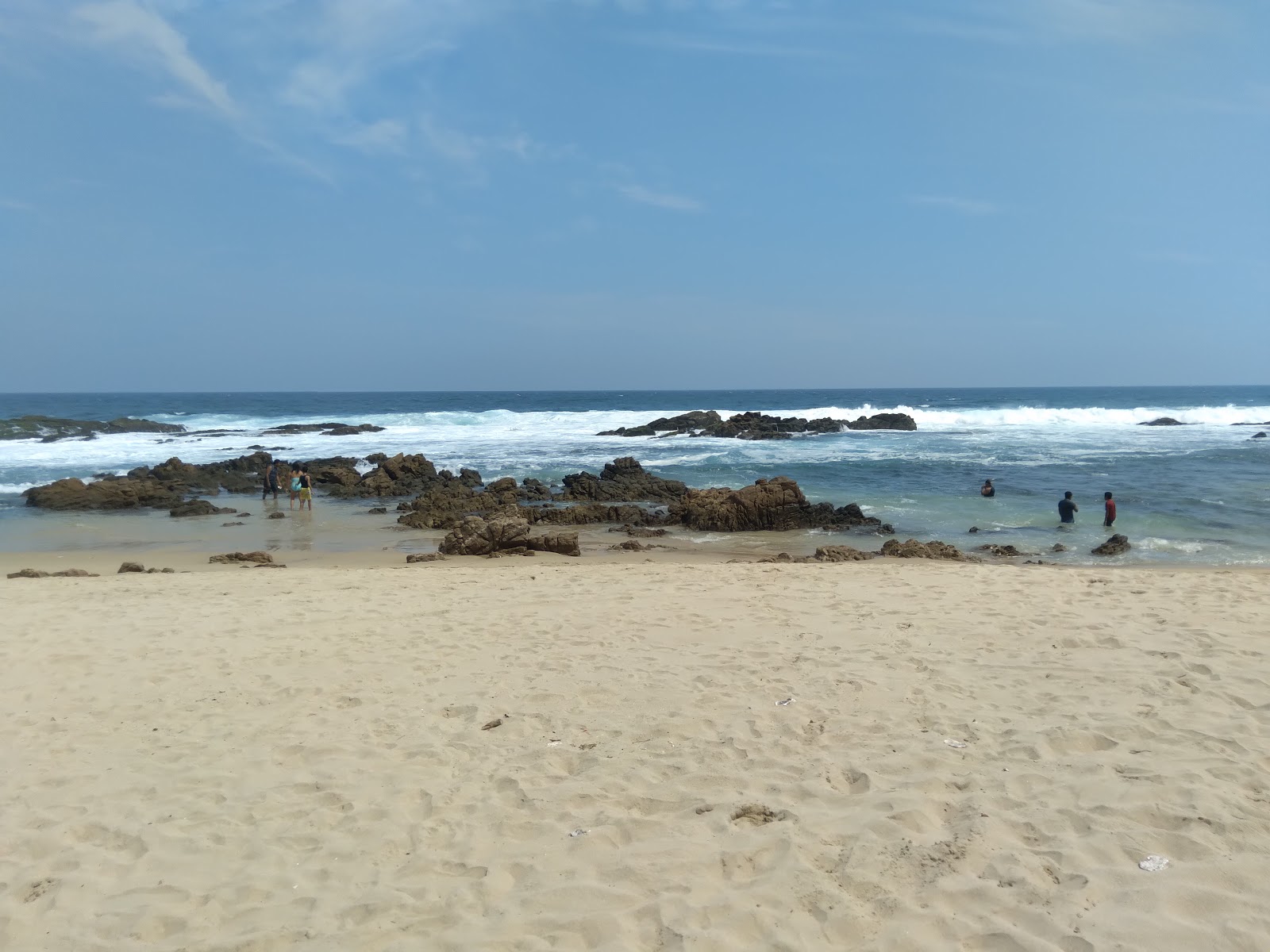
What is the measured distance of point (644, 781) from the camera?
12.8ft

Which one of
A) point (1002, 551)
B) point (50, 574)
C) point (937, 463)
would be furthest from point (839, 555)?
point (937, 463)

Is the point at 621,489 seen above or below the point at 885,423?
below

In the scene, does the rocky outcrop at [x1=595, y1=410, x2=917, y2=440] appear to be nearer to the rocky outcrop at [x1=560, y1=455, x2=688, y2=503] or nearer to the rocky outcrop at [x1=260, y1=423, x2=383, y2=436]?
the rocky outcrop at [x1=260, y1=423, x2=383, y2=436]

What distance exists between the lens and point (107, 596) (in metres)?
8.35

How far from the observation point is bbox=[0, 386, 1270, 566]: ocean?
14.4 meters

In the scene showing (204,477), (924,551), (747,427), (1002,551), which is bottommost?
(1002,551)

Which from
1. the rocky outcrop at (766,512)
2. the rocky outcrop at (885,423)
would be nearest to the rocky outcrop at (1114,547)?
the rocky outcrop at (766,512)

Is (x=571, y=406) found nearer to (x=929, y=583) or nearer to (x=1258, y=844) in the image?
(x=929, y=583)

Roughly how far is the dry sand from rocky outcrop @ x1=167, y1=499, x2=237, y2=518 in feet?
36.1

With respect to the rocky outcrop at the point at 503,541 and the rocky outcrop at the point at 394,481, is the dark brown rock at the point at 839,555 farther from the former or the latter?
the rocky outcrop at the point at 394,481

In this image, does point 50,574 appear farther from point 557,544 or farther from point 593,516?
point 593,516

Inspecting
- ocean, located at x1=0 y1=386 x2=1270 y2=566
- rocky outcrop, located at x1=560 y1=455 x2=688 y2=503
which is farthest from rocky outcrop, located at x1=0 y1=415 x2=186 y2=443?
rocky outcrop, located at x1=560 y1=455 x2=688 y2=503

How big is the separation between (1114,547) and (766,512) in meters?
5.41

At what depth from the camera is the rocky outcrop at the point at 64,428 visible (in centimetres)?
3731
